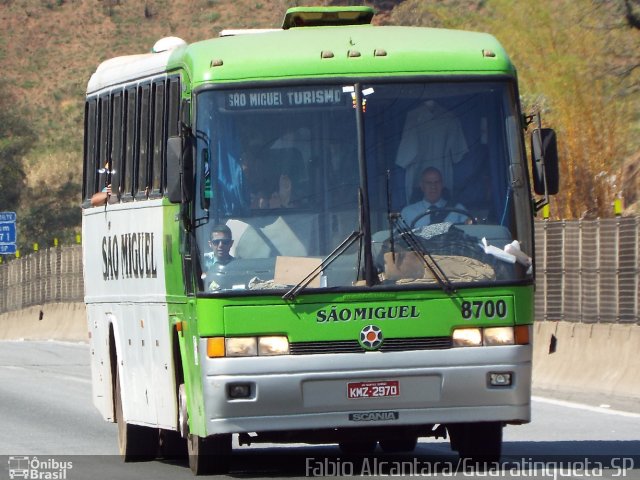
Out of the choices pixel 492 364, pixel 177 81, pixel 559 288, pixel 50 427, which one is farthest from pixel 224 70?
pixel 559 288

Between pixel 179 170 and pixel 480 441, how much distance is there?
3016mm

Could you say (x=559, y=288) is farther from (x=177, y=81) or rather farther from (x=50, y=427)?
(x=177, y=81)

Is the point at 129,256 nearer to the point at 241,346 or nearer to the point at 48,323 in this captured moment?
the point at 241,346

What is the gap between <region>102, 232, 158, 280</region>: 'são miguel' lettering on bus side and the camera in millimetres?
13258

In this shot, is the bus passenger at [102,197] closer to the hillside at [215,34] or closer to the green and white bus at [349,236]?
the green and white bus at [349,236]

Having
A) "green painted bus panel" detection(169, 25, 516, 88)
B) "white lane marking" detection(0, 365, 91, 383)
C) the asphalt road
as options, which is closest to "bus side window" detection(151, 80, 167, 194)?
"green painted bus panel" detection(169, 25, 516, 88)

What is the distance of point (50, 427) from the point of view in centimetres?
1808

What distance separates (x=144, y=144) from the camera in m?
13.7

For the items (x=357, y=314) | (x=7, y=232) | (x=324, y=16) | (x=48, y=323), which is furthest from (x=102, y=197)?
(x=7, y=232)

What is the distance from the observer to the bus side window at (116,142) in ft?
48.1

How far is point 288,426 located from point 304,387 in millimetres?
289

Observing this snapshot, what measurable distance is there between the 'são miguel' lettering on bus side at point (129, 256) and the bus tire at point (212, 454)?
1649mm

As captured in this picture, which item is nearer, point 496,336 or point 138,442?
point 496,336

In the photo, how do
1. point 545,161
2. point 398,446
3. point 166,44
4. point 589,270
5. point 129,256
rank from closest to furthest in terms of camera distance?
1. point 545,161
2. point 129,256
3. point 398,446
4. point 166,44
5. point 589,270
